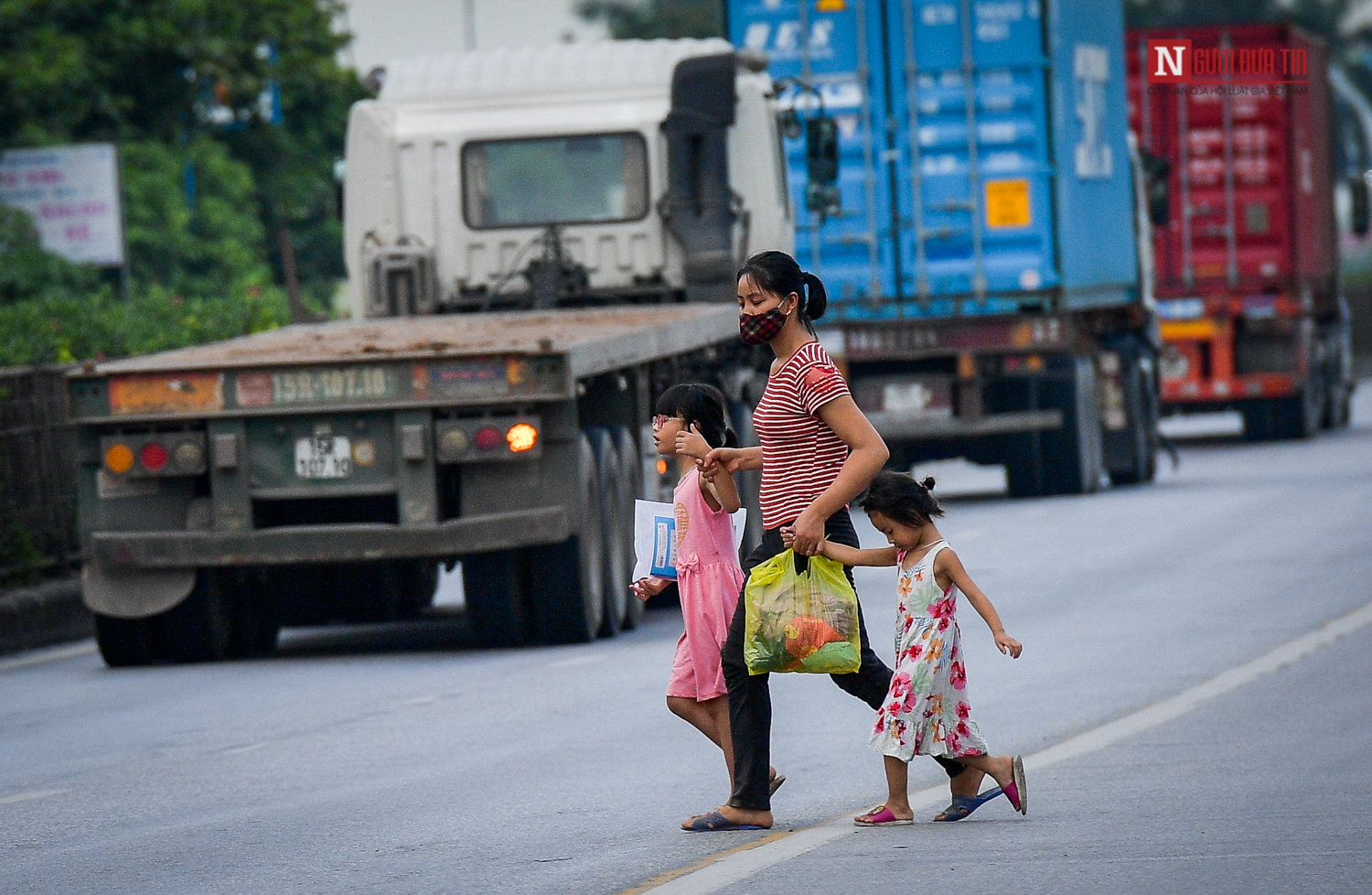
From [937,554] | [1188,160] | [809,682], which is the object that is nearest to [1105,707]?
[809,682]

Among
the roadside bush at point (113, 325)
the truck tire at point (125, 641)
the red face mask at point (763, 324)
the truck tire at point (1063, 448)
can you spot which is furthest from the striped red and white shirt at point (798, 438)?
the truck tire at point (1063, 448)

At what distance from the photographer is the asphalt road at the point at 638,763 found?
269 inches

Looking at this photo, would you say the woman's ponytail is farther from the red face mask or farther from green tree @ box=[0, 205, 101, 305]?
green tree @ box=[0, 205, 101, 305]

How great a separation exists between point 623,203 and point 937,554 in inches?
355

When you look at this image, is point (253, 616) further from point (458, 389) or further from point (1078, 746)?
point (1078, 746)

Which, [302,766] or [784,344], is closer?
[784,344]

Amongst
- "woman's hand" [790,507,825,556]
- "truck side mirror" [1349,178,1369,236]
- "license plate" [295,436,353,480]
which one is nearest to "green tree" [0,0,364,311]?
"truck side mirror" [1349,178,1369,236]

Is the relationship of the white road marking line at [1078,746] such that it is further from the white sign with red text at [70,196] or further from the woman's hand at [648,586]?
the white sign with red text at [70,196]

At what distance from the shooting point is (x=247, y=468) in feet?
41.4

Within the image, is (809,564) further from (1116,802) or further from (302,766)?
(302,766)

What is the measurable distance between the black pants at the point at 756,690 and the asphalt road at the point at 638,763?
0.16m

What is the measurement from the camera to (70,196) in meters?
30.8

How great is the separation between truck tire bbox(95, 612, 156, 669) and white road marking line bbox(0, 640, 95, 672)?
2.18ft

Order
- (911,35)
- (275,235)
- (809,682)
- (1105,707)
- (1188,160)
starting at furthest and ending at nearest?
(275,235)
(1188,160)
(911,35)
(809,682)
(1105,707)
